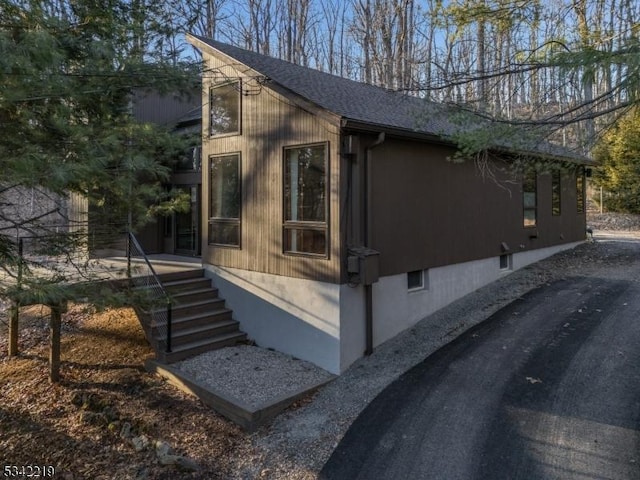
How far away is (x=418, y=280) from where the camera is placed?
8.32 m

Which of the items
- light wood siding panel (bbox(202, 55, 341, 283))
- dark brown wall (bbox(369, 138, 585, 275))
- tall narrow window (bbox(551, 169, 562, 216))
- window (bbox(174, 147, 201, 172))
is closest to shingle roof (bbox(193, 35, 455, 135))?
light wood siding panel (bbox(202, 55, 341, 283))

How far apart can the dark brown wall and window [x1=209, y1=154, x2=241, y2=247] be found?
2.67m

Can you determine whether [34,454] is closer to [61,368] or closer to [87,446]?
[87,446]

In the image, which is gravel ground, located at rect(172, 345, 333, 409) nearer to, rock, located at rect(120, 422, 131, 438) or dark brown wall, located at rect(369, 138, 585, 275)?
rock, located at rect(120, 422, 131, 438)

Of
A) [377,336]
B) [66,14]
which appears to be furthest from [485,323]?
[66,14]

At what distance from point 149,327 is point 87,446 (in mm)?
2150

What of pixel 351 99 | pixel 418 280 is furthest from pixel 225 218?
pixel 418 280

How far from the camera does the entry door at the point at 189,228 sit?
1112 cm

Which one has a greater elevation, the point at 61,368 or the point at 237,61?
the point at 237,61

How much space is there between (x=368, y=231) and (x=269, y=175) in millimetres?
1979

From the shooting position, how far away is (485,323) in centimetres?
796

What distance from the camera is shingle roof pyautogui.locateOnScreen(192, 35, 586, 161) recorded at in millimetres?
6520

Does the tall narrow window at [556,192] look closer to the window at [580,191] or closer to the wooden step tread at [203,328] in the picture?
the window at [580,191]

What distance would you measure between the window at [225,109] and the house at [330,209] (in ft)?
0.11
